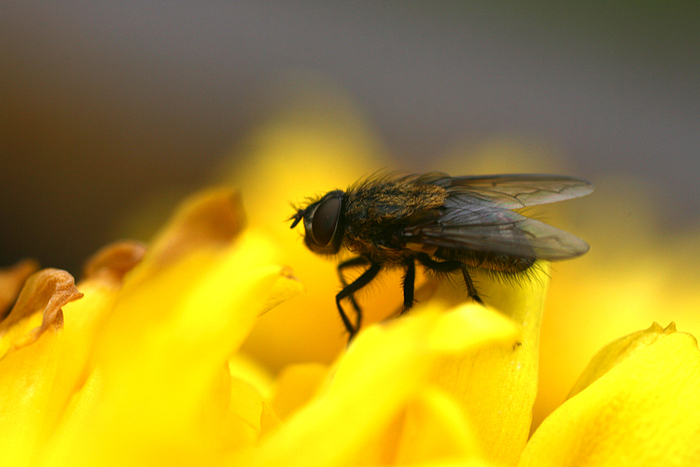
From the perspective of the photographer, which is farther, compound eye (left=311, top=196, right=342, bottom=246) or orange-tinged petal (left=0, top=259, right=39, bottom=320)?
compound eye (left=311, top=196, right=342, bottom=246)

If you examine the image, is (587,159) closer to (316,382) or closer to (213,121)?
(213,121)

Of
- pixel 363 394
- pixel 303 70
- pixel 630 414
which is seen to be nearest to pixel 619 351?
pixel 630 414

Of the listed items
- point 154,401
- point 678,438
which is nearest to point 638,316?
point 678,438

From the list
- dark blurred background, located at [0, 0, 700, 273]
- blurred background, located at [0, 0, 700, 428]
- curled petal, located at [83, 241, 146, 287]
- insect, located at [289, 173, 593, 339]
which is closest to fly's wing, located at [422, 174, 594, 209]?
insect, located at [289, 173, 593, 339]

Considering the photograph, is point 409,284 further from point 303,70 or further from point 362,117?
point 303,70

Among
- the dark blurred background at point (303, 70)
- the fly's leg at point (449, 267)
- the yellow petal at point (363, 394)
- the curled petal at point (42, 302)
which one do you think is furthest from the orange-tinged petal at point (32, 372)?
the dark blurred background at point (303, 70)

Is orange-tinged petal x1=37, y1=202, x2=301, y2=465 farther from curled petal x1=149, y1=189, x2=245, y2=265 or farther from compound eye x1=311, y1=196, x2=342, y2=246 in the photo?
compound eye x1=311, y1=196, x2=342, y2=246
